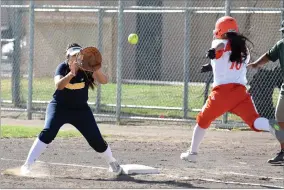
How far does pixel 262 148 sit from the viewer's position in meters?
13.1

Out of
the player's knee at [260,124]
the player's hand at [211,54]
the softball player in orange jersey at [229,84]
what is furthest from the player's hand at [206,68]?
the player's knee at [260,124]

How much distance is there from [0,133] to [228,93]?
6.11 m

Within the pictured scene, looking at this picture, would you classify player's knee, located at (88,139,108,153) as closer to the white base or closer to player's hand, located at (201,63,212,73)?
the white base

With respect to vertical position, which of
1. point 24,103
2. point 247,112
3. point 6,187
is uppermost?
point 247,112

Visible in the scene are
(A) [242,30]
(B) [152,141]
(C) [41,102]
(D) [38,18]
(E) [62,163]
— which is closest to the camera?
(E) [62,163]

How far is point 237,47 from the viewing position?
9875 mm

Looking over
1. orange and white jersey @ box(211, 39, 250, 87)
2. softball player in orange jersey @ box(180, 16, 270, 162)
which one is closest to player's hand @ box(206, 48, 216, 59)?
softball player in orange jersey @ box(180, 16, 270, 162)

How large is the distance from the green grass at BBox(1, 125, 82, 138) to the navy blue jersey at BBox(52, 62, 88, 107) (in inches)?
190

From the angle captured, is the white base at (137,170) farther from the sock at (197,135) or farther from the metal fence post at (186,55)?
the metal fence post at (186,55)

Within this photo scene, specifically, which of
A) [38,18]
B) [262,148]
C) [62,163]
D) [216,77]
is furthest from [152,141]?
[38,18]

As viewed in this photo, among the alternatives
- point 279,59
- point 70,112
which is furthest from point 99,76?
point 279,59

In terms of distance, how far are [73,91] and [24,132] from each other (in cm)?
543

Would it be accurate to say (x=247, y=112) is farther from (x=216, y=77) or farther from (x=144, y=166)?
(x=144, y=166)

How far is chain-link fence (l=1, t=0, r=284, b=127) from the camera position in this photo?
16875 mm
